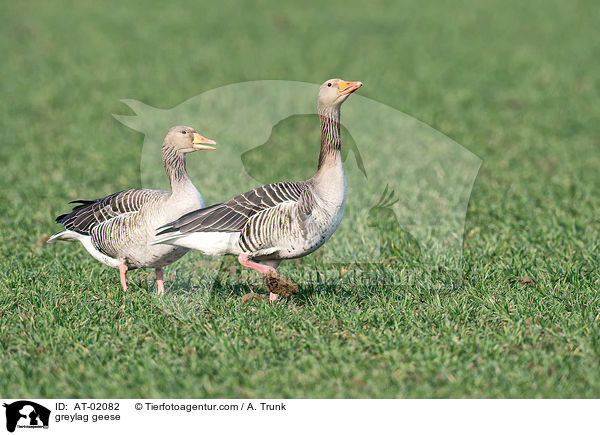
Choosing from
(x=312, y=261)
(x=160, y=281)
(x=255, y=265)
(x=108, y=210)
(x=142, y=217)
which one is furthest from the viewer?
(x=312, y=261)

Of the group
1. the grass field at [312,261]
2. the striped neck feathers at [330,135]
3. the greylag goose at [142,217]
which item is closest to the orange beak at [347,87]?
the striped neck feathers at [330,135]

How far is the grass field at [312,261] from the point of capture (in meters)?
5.84

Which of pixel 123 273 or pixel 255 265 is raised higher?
pixel 123 273

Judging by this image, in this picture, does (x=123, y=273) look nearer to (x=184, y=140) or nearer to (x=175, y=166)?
(x=175, y=166)

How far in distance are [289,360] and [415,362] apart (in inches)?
39.1

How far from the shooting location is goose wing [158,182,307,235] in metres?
→ 6.26

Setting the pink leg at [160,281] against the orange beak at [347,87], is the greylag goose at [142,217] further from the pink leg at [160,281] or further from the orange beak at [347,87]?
the orange beak at [347,87]

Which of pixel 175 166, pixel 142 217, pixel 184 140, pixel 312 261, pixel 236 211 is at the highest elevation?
pixel 312 261

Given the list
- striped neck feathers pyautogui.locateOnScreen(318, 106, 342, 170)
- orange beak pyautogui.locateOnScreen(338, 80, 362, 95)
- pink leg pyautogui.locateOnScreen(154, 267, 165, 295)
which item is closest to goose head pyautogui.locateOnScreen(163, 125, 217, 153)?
striped neck feathers pyautogui.locateOnScreen(318, 106, 342, 170)

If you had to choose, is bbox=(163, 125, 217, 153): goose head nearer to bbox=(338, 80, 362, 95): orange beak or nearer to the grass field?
bbox=(338, 80, 362, 95): orange beak
